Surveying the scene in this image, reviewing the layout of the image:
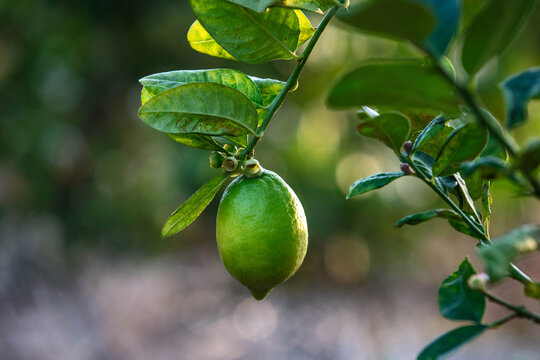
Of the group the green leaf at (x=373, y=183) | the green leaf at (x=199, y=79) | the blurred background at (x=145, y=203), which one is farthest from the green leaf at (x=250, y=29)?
the blurred background at (x=145, y=203)

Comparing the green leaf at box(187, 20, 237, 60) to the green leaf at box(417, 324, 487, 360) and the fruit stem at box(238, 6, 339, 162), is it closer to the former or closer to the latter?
the fruit stem at box(238, 6, 339, 162)

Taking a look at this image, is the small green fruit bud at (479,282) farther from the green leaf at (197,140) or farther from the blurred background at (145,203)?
the blurred background at (145,203)

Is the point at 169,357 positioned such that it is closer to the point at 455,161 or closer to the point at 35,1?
the point at 35,1

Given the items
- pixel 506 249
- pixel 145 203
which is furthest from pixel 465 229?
pixel 145 203

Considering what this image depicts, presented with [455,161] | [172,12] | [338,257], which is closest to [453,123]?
[455,161]

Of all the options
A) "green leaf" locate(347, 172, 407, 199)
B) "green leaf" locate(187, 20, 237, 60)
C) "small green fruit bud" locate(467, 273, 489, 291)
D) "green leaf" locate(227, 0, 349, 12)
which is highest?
"green leaf" locate(227, 0, 349, 12)

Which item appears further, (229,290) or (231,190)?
(229,290)

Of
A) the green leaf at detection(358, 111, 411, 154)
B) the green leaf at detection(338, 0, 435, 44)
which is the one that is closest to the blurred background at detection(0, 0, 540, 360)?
the green leaf at detection(358, 111, 411, 154)
